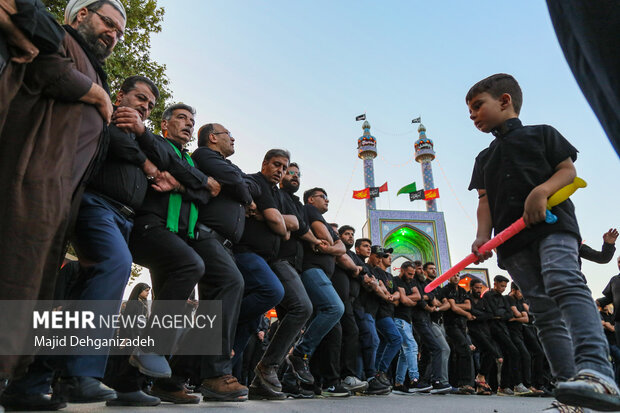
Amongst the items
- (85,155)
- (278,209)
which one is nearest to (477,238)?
(278,209)

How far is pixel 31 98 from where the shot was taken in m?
1.87

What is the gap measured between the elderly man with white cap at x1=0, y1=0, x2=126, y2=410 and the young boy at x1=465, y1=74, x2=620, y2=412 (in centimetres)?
197

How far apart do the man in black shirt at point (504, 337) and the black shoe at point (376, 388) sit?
114 inches

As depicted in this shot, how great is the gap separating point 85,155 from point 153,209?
761 millimetres

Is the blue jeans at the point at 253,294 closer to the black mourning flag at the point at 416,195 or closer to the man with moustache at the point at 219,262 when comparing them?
the man with moustache at the point at 219,262

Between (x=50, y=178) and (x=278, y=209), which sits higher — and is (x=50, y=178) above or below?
below

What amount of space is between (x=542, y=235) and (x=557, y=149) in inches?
19.6

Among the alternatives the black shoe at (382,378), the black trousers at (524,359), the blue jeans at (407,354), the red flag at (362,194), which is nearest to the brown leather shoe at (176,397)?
the black shoe at (382,378)

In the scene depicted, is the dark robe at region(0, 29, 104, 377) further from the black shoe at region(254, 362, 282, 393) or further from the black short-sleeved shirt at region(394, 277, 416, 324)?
the black short-sleeved shirt at region(394, 277, 416, 324)

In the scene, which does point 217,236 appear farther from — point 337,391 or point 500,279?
point 500,279

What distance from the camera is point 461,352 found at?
6.69m

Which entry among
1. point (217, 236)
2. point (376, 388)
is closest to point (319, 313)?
point (376, 388)

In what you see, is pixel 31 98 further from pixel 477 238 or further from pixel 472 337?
pixel 472 337

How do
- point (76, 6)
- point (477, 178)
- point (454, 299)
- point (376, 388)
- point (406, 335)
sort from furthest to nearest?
point (454, 299)
point (406, 335)
point (376, 388)
point (477, 178)
point (76, 6)
